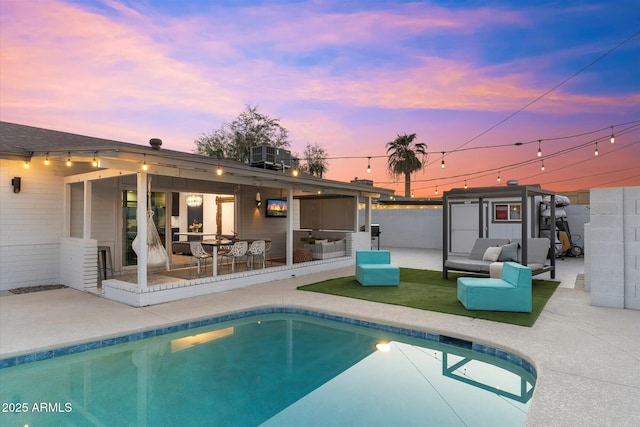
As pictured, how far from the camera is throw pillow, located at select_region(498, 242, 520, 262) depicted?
7.98m

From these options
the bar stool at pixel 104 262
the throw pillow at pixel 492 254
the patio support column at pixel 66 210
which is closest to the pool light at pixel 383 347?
the throw pillow at pixel 492 254

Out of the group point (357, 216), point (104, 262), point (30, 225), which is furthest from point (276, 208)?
point (30, 225)

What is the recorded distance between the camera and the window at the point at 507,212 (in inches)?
513

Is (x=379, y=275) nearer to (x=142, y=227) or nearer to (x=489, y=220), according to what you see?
(x=142, y=227)

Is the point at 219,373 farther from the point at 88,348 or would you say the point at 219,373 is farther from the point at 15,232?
the point at 15,232

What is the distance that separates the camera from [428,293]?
269 inches

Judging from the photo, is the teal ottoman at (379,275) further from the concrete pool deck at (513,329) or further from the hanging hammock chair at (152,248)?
the hanging hammock chair at (152,248)

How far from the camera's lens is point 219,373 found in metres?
3.77

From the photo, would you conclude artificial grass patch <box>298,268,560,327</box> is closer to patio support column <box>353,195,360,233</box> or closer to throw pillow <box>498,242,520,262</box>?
throw pillow <box>498,242,520,262</box>

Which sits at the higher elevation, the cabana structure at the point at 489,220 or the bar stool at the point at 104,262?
the cabana structure at the point at 489,220

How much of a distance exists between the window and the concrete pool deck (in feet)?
19.7

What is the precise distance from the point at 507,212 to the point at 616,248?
25.7ft

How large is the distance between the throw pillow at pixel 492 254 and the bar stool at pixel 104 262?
8367mm

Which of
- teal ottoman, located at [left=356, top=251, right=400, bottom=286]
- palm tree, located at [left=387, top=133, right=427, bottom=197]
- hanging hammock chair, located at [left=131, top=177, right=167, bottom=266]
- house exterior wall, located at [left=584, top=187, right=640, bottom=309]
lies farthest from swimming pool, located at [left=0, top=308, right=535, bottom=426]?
palm tree, located at [left=387, top=133, right=427, bottom=197]
